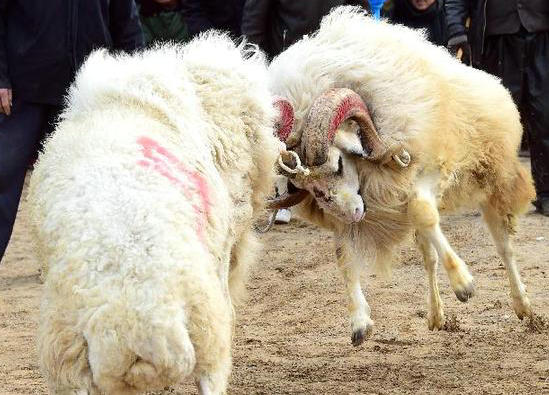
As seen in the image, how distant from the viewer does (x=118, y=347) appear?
11.0 ft

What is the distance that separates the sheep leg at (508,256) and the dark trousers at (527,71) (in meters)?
2.31

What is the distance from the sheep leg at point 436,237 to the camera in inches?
228

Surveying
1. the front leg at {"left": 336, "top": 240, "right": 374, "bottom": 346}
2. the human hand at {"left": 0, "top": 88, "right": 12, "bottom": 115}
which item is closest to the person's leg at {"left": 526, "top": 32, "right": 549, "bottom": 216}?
the front leg at {"left": 336, "top": 240, "right": 374, "bottom": 346}

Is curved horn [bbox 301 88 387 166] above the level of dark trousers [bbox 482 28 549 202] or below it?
above

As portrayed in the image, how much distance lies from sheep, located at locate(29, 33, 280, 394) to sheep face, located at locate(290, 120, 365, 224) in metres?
1.34

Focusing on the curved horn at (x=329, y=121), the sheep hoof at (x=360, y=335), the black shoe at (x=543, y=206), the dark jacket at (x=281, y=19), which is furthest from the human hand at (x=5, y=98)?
the black shoe at (x=543, y=206)

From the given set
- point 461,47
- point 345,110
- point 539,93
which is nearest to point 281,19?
point 461,47

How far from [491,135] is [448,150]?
418mm

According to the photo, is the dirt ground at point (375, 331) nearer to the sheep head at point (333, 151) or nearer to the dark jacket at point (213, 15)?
the sheep head at point (333, 151)

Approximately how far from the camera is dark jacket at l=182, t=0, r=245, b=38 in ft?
32.9

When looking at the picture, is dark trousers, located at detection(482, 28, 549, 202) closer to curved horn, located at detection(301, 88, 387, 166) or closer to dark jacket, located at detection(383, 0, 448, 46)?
dark jacket, located at detection(383, 0, 448, 46)

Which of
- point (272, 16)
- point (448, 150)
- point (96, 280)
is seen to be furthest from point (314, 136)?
point (272, 16)

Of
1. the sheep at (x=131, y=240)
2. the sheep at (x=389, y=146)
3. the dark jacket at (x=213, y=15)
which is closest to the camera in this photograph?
the sheep at (x=131, y=240)

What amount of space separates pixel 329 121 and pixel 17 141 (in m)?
1.73
